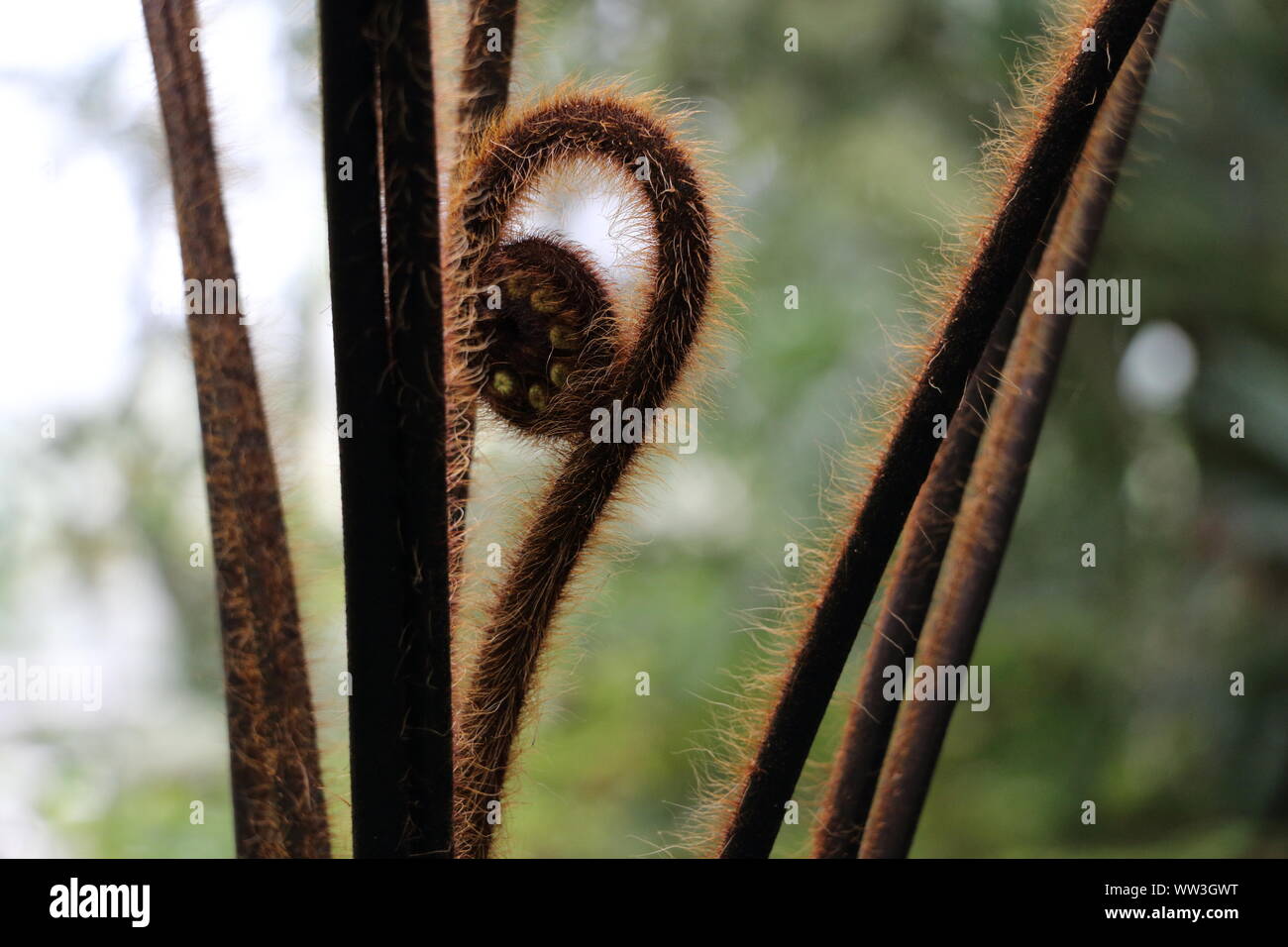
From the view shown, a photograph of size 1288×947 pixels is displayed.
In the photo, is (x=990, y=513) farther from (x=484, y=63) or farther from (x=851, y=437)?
(x=851, y=437)

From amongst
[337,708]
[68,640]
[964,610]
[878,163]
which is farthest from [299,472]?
[878,163]

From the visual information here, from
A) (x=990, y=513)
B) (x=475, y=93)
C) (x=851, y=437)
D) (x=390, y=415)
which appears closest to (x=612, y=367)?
(x=390, y=415)

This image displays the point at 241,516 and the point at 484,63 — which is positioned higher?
the point at 484,63

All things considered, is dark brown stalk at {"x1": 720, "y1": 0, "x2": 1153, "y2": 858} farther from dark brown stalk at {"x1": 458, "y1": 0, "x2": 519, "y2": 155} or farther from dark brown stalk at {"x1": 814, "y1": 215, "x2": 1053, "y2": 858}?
dark brown stalk at {"x1": 458, "y1": 0, "x2": 519, "y2": 155}

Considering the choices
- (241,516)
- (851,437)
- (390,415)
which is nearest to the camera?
(390,415)

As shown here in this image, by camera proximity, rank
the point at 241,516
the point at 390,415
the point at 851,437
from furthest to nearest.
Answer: the point at 851,437 → the point at 241,516 → the point at 390,415
